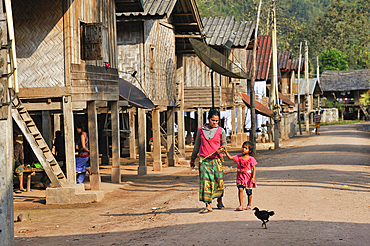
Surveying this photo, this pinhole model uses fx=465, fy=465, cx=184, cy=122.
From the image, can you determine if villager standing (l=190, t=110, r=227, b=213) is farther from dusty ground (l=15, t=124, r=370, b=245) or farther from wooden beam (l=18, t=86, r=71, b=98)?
wooden beam (l=18, t=86, r=71, b=98)

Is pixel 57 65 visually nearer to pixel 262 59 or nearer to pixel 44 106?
pixel 44 106

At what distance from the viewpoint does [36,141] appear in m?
10.5

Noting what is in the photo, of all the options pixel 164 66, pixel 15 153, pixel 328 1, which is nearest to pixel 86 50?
pixel 15 153

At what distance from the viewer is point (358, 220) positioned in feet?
24.1

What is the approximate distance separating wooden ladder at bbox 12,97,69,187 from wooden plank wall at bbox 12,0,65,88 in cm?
98

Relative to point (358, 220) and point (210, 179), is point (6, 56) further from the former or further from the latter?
point (358, 220)

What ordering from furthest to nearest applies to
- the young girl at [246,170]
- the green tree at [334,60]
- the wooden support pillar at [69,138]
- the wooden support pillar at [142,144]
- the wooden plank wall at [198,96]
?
the green tree at [334,60] → the wooden plank wall at [198,96] → the wooden support pillar at [142,144] → the wooden support pillar at [69,138] → the young girl at [246,170]

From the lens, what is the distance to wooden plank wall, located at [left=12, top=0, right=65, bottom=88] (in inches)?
441

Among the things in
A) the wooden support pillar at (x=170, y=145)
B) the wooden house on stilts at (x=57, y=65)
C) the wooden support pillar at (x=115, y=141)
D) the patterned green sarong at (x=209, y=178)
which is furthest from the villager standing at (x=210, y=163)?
the wooden support pillar at (x=170, y=145)

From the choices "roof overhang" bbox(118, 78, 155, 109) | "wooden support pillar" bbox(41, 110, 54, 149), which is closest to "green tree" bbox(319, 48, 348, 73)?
"roof overhang" bbox(118, 78, 155, 109)

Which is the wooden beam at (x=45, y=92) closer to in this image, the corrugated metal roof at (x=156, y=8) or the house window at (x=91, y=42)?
the house window at (x=91, y=42)

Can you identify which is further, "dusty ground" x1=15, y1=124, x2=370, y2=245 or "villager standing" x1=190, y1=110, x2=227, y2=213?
"villager standing" x1=190, y1=110, x2=227, y2=213

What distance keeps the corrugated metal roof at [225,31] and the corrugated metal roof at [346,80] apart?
39675 millimetres

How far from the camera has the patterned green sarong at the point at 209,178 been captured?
8.12 meters
